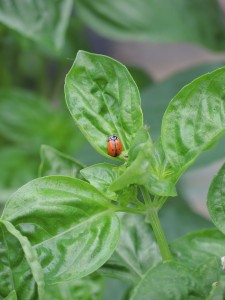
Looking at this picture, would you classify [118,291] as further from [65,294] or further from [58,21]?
[58,21]

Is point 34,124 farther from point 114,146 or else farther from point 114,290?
point 114,146

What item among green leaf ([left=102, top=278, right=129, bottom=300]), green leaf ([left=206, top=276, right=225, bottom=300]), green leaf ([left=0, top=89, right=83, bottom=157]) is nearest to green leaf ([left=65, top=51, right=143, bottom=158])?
green leaf ([left=206, top=276, right=225, bottom=300])

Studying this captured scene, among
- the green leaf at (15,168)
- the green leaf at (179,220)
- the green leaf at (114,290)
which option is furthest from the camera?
the green leaf at (15,168)

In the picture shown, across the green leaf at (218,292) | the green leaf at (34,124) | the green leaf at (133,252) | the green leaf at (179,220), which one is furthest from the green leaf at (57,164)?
the green leaf at (34,124)

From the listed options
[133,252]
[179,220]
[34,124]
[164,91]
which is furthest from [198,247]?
[34,124]

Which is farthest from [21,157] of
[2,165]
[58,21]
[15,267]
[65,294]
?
[15,267]

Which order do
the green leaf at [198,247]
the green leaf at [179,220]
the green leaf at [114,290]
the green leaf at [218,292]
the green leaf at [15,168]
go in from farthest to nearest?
the green leaf at [15,168] → the green leaf at [179,220] → the green leaf at [114,290] → the green leaf at [198,247] → the green leaf at [218,292]

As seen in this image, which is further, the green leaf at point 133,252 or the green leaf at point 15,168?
the green leaf at point 15,168

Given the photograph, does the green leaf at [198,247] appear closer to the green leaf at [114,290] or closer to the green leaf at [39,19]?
the green leaf at [114,290]
